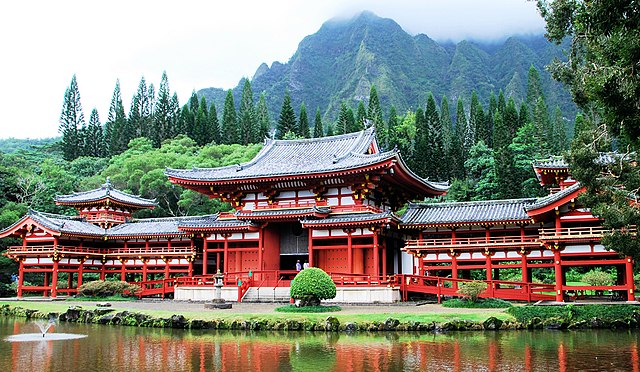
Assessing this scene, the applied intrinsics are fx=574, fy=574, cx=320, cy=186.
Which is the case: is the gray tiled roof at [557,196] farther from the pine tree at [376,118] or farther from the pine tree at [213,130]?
the pine tree at [213,130]

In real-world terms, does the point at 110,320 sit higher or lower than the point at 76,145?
lower

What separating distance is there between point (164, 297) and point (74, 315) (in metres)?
10.8

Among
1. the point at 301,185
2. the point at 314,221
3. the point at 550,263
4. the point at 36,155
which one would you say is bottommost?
the point at 550,263

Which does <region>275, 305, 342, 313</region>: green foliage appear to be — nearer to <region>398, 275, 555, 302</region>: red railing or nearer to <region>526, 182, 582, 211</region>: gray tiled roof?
<region>398, 275, 555, 302</region>: red railing

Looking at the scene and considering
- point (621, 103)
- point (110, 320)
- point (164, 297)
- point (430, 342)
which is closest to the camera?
point (621, 103)

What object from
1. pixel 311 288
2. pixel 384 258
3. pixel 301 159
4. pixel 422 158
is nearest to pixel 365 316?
pixel 311 288

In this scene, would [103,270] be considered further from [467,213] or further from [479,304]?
[479,304]

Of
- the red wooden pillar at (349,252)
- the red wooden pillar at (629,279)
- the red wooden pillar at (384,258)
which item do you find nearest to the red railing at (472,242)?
the red wooden pillar at (384,258)

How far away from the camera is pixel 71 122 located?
84.2 m

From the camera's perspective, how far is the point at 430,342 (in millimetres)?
16266

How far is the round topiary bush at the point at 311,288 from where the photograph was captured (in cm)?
2327

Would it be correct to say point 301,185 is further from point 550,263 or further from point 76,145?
point 76,145

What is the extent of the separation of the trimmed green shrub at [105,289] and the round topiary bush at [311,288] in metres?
14.1

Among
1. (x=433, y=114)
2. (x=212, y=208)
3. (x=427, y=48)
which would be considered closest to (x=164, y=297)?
(x=212, y=208)
